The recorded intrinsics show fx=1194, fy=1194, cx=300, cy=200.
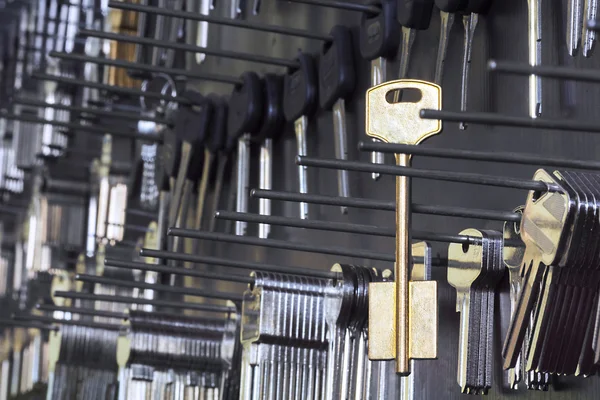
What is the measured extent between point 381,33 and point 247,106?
1.87ft

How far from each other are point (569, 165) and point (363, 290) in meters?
0.51

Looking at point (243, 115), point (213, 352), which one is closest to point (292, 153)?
point (243, 115)

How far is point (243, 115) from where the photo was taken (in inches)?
98.2

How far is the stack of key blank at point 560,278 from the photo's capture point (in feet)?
4.01

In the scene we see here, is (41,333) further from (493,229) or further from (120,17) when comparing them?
(493,229)

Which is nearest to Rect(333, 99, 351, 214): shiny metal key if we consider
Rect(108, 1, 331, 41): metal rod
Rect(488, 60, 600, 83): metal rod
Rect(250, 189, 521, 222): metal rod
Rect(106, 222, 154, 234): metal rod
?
Rect(108, 1, 331, 41): metal rod

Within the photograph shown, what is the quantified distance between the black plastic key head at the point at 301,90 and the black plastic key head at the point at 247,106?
13 cm

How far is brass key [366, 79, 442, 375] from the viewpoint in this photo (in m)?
1.34

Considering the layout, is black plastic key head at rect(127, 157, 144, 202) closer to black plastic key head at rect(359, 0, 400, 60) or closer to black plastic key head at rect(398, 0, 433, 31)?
black plastic key head at rect(359, 0, 400, 60)

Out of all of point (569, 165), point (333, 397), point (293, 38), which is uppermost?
point (293, 38)

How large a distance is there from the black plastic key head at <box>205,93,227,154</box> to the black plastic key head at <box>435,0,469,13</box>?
40.9 inches

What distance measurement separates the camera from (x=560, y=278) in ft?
4.16

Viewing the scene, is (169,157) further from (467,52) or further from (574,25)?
(574,25)

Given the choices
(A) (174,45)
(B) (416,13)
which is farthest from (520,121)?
(A) (174,45)
